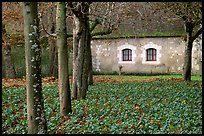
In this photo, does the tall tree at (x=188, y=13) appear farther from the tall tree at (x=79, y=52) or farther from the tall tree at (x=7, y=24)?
the tall tree at (x=7, y=24)

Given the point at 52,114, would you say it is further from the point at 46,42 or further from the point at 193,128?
the point at 46,42

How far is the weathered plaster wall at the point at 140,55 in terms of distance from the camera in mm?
27312

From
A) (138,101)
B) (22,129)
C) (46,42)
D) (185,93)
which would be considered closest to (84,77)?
(138,101)

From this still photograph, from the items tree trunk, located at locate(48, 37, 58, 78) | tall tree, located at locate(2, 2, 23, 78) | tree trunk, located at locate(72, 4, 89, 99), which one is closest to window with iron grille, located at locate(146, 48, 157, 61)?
tree trunk, located at locate(48, 37, 58, 78)

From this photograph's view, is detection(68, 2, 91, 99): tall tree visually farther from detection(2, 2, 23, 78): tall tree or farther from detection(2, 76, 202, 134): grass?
detection(2, 2, 23, 78): tall tree

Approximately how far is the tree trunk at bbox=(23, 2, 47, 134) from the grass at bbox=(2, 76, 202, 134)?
86cm

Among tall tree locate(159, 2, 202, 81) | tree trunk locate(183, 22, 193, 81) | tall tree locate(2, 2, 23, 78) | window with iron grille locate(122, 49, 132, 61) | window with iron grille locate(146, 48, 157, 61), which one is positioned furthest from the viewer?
window with iron grille locate(122, 49, 132, 61)

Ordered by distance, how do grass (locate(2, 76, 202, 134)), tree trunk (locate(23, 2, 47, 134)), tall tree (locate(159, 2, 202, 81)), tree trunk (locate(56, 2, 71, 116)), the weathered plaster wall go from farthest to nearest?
the weathered plaster wall < tall tree (locate(159, 2, 202, 81)) < tree trunk (locate(56, 2, 71, 116)) < grass (locate(2, 76, 202, 134)) < tree trunk (locate(23, 2, 47, 134))

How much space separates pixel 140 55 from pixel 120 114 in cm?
2029

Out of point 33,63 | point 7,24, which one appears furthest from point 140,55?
point 33,63

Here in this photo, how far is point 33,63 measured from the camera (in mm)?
6527

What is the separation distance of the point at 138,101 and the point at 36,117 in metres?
4.64

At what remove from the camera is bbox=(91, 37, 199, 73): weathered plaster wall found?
89.6ft

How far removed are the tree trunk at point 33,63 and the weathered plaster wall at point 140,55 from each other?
20.0 meters
